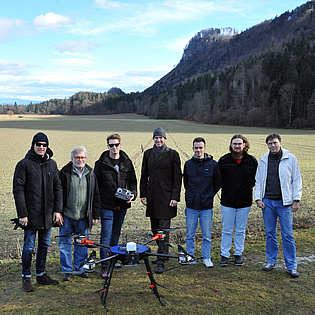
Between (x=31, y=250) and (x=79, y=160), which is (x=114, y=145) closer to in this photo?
(x=79, y=160)

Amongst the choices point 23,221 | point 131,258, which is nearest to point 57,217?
point 23,221

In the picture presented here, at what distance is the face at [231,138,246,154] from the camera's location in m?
5.95

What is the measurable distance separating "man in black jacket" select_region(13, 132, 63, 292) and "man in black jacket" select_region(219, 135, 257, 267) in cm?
298

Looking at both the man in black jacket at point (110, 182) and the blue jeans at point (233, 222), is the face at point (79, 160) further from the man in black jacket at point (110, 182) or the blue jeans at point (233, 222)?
the blue jeans at point (233, 222)

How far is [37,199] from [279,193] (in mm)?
4015

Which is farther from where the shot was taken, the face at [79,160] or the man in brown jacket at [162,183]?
the man in brown jacket at [162,183]

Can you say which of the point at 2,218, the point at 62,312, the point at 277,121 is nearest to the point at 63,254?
the point at 62,312

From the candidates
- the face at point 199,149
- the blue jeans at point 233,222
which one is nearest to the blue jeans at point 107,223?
the face at point 199,149

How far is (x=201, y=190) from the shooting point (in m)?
6.01

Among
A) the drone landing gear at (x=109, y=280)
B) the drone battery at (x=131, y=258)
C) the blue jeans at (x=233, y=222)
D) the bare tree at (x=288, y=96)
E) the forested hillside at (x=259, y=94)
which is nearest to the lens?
the drone battery at (x=131, y=258)

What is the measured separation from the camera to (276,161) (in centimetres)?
575

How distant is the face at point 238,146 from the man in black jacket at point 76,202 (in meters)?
2.58

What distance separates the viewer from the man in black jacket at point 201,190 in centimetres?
600

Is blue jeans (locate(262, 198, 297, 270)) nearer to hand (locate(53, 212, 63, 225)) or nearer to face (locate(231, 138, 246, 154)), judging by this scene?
face (locate(231, 138, 246, 154))
